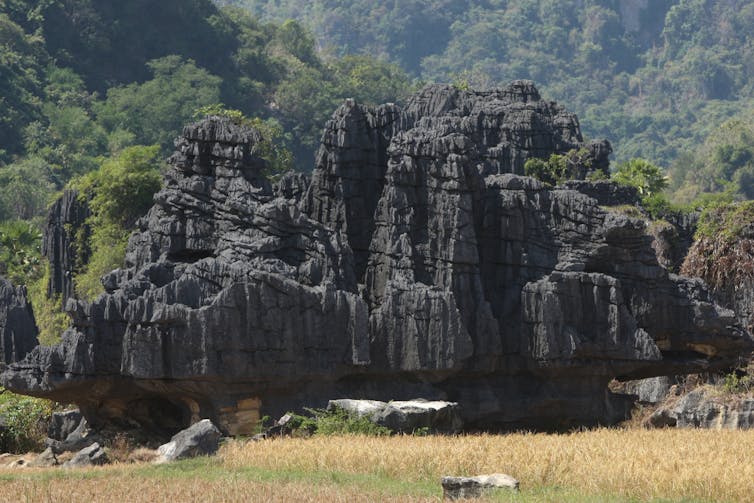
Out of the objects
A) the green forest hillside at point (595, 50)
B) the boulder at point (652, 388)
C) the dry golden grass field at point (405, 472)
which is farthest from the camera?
the green forest hillside at point (595, 50)

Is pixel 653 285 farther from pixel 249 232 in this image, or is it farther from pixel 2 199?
pixel 2 199

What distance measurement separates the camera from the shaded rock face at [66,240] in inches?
1705

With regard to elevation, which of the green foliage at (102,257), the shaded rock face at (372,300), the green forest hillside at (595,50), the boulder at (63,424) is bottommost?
the boulder at (63,424)

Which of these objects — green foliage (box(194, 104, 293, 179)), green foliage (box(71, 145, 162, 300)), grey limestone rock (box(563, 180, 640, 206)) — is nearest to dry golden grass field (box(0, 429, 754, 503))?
grey limestone rock (box(563, 180, 640, 206))

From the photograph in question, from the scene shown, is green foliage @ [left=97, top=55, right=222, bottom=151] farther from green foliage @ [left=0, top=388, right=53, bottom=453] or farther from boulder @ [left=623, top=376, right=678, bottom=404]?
green foliage @ [left=0, top=388, right=53, bottom=453]

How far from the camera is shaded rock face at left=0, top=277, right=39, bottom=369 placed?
31547 millimetres

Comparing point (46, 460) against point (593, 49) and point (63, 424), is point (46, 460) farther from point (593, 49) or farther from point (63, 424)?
point (593, 49)

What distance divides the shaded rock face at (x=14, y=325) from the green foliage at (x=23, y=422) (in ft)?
3.42

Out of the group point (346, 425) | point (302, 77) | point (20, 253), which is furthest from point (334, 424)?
point (302, 77)

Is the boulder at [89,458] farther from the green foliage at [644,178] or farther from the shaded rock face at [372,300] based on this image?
the green foliage at [644,178]

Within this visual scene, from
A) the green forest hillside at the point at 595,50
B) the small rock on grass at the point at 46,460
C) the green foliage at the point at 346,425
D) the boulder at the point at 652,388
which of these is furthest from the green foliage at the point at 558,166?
the green forest hillside at the point at 595,50

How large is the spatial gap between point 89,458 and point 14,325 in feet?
27.1

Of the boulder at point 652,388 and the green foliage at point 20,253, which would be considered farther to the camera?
the green foliage at point 20,253

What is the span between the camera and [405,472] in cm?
2094
